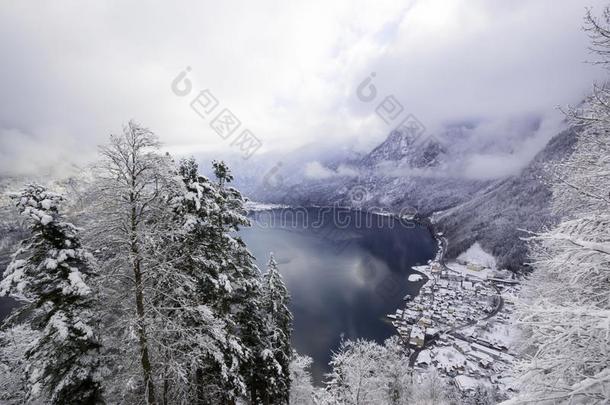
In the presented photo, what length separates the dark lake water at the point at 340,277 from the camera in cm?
5612

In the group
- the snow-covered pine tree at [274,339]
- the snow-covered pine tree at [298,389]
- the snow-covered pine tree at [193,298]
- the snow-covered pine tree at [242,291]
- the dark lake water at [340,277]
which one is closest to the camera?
the snow-covered pine tree at [193,298]

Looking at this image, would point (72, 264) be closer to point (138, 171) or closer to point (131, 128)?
point (138, 171)

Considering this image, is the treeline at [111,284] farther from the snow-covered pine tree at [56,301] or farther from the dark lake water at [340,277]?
the dark lake water at [340,277]

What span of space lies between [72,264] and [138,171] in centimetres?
356

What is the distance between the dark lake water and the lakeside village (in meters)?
5.18

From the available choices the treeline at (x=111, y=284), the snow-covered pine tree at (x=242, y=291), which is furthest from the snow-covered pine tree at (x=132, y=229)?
the snow-covered pine tree at (x=242, y=291)

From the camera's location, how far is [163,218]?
321 inches

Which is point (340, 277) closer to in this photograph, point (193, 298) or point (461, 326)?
point (461, 326)

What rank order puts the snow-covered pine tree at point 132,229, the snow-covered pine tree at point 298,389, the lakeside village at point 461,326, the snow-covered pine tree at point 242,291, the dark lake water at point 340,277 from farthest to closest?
the dark lake water at point 340,277, the lakeside village at point 461,326, the snow-covered pine tree at point 298,389, the snow-covered pine tree at point 242,291, the snow-covered pine tree at point 132,229

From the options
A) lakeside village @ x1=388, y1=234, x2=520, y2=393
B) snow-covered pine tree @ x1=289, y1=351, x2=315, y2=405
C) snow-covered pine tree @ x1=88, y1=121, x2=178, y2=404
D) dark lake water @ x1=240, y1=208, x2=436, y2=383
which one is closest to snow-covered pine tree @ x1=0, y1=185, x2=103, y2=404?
snow-covered pine tree @ x1=88, y1=121, x2=178, y2=404

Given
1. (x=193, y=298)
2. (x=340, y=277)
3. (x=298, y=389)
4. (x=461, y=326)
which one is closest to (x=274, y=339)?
(x=193, y=298)

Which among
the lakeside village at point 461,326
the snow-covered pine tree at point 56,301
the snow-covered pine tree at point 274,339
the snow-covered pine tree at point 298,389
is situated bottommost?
the lakeside village at point 461,326

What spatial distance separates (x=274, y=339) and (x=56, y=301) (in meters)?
10.7

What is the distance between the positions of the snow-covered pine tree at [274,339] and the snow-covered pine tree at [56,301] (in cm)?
767
